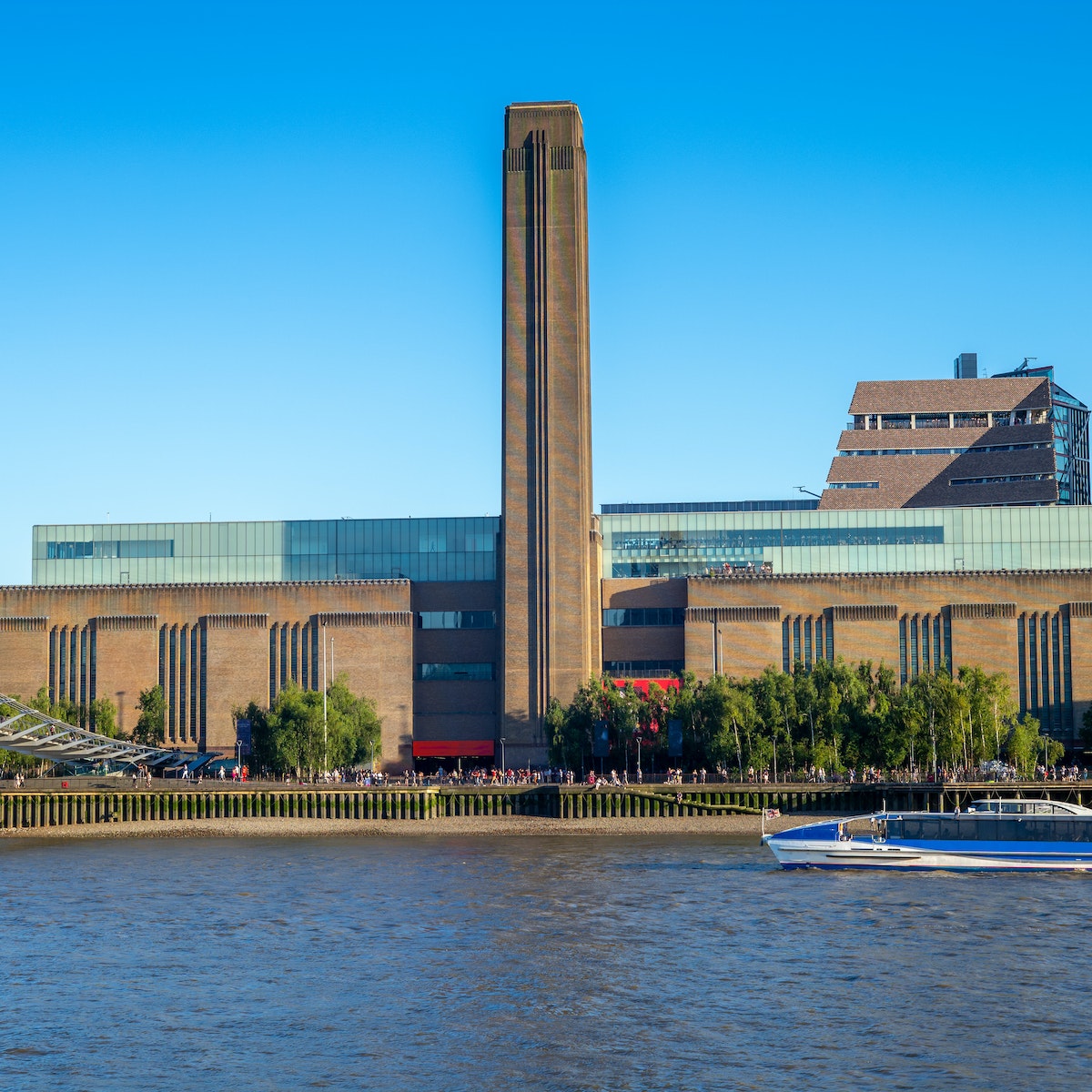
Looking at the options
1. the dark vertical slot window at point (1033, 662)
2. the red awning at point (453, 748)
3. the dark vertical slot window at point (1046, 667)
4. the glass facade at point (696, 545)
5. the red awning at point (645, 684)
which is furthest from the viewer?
the glass facade at point (696, 545)

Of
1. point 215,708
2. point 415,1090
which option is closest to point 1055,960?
point 415,1090

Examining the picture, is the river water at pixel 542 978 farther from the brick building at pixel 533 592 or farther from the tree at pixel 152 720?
the brick building at pixel 533 592

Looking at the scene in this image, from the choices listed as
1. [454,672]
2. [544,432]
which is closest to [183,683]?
[454,672]

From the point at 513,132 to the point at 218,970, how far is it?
9575 cm

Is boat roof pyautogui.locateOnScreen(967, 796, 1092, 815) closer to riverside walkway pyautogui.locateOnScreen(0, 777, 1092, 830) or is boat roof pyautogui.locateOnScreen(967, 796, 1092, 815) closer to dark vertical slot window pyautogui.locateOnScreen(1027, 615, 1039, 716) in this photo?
riverside walkway pyautogui.locateOnScreen(0, 777, 1092, 830)

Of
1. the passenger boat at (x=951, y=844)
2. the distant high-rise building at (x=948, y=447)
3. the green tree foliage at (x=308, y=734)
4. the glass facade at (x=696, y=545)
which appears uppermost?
the distant high-rise building at (x=948, y=447)

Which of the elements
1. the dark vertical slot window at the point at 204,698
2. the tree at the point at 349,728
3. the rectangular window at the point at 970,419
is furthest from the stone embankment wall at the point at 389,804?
the rectangular window at the point at 970,419

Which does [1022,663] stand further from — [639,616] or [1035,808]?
[1035,808]

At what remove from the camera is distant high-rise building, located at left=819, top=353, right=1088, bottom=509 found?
543 feet

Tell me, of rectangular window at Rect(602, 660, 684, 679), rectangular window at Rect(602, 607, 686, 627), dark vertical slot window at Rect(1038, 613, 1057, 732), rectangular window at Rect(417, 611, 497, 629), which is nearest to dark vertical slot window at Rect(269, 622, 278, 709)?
rectangular window at Rect(417, 611, 497, 629)

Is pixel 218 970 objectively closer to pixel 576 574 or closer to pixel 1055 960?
pixel 1055 960

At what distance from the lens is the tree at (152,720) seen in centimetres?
13375

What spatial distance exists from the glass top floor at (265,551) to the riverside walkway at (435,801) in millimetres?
31466

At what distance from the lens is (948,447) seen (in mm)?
168625
